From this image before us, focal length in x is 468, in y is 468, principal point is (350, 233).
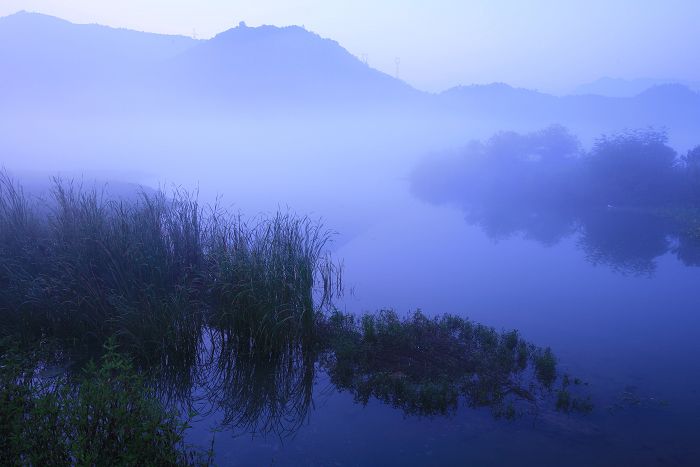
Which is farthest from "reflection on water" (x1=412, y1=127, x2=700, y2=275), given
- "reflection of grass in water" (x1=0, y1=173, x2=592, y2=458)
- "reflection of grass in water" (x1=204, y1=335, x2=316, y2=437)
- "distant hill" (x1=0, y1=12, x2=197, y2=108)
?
"distant hill" (x1=0, y1=12, x2=197, y2=108)

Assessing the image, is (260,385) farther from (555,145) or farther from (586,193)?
(555,145)

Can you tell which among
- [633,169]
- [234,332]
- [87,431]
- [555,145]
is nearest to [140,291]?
[234,332]

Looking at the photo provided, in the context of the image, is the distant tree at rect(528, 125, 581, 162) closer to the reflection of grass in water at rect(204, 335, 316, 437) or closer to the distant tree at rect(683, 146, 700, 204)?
the distant tree at rect(683, 146, 700, 204)

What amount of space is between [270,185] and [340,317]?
28422 mm

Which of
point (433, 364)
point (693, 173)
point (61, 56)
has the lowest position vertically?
point (433, 364)

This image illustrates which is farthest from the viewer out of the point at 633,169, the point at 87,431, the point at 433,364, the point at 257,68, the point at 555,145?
the point at 257,68

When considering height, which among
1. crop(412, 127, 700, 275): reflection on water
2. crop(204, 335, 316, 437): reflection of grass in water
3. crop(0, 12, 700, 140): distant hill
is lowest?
crop(204, 335, 316, 437): reflection of grass in water

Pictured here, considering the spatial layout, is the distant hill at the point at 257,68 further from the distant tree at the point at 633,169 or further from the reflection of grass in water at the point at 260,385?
the reflection of grass in water at the point at 260,385

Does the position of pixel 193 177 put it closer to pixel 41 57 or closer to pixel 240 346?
pixel 240 346

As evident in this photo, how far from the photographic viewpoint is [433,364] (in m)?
7.51

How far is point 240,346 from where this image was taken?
7.69 m

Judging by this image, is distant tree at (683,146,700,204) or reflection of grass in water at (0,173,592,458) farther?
distant tree at (683,146,700,204)

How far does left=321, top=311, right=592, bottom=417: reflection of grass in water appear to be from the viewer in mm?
6695

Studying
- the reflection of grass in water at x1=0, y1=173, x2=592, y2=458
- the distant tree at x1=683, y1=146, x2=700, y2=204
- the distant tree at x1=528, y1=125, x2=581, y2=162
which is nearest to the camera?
the reflection of grass in water at x1=0, y1=173, x2=592, y2=458
